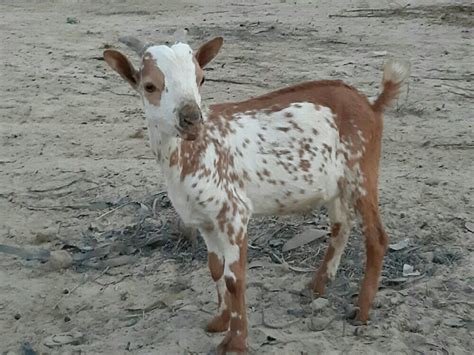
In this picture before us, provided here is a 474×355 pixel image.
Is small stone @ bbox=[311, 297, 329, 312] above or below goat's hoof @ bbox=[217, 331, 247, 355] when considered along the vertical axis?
below

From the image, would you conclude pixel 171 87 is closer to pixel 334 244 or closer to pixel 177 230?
pixel 334 244

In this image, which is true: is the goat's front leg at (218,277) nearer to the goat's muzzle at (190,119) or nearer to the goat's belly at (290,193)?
the goat's belly at (290,193)

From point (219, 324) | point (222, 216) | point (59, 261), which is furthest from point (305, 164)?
point (59, 261)

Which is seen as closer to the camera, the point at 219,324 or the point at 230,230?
the point at 230,230

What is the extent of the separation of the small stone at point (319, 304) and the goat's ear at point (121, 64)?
1.90m

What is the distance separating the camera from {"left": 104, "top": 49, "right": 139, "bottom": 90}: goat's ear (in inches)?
170

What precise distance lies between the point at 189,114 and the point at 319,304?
184 cm

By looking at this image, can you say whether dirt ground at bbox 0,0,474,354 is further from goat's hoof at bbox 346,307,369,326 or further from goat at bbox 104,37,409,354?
goat at bbox 104,37,409,354

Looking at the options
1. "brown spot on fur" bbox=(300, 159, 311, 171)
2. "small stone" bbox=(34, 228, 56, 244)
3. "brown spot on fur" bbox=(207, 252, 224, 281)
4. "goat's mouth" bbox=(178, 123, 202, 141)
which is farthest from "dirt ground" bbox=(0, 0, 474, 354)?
"goat's mouth" bbox=(178, 123, 202, 141)

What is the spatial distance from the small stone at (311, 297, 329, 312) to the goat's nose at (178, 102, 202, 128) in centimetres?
177

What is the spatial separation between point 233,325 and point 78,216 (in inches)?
101

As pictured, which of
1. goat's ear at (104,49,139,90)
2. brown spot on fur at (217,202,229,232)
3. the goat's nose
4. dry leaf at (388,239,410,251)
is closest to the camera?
the goat's nose

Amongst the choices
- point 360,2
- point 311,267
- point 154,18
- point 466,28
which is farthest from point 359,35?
point 311,267

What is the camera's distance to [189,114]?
3984 mm
